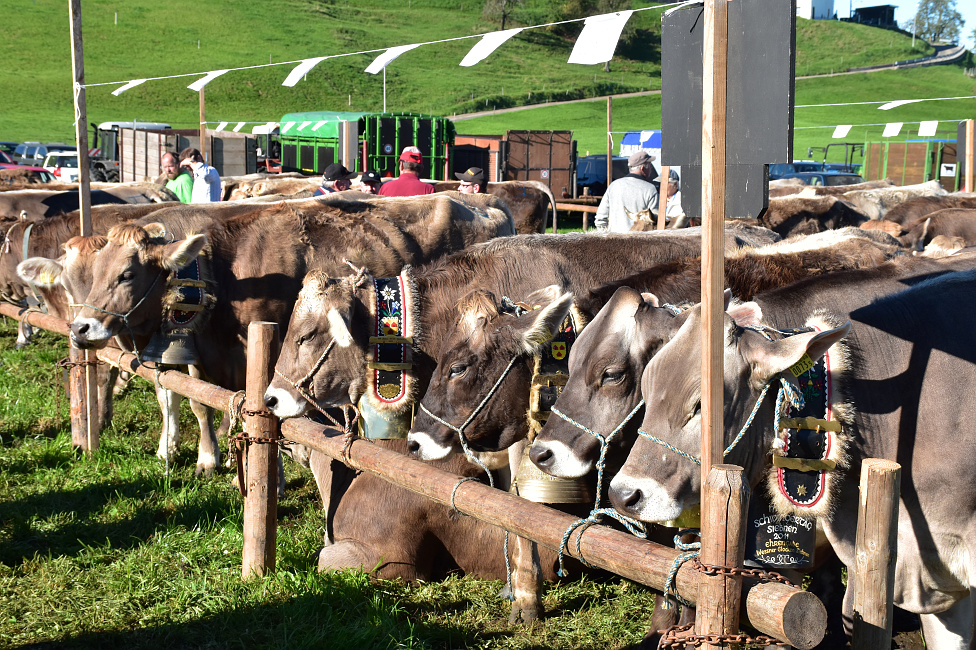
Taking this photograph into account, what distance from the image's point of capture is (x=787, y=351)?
2766 millimetres

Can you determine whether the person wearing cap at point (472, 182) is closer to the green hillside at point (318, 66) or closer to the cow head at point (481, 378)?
the cow head at point (481, 378)

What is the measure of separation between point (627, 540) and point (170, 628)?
2374 mm

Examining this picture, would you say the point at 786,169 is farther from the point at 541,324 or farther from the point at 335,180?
the point at 541,324

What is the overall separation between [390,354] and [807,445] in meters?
2.39

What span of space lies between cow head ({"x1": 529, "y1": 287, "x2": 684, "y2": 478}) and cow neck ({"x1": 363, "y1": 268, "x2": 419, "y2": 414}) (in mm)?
1458

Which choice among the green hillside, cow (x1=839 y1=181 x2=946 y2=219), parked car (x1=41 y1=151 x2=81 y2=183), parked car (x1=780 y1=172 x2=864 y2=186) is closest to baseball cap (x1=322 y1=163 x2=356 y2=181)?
cow (x1=839 y1=181 x2=946 y2=219)

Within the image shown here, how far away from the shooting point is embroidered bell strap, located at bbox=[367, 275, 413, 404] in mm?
4711

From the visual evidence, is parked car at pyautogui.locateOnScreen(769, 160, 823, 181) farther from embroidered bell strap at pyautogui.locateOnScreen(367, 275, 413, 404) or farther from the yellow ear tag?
the yellow ear tag

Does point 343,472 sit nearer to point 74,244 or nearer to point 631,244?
point 631,244

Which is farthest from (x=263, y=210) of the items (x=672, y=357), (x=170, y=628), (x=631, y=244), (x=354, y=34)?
(x=354, y=34)

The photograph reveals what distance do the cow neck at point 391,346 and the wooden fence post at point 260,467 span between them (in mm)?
513

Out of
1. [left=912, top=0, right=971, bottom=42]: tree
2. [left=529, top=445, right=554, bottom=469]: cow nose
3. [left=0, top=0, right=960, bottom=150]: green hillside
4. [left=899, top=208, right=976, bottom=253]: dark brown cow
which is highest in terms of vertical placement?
[left=912, top=0, right=971, bottom=42]: tree

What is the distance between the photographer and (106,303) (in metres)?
6.06

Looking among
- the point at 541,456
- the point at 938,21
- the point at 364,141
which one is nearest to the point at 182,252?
the point at 541,456
